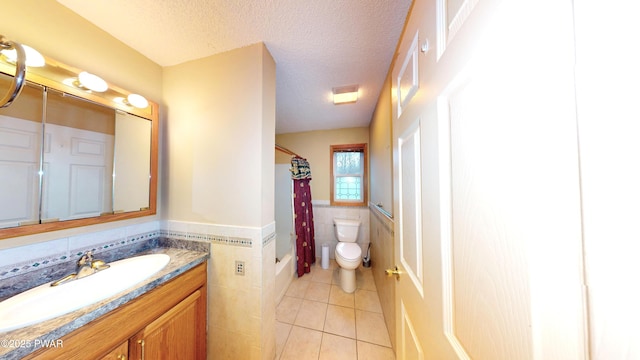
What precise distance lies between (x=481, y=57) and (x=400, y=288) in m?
0.95

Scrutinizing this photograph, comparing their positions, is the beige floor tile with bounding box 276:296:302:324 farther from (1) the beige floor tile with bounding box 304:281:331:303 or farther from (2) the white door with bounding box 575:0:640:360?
(2) the white door with bounding box 575:0:640:360

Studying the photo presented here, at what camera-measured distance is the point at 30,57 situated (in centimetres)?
83

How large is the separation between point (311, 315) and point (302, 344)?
0.94 ft

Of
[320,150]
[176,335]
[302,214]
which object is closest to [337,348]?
[176,335]

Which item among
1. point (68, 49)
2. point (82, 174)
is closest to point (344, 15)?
point (68, 49)

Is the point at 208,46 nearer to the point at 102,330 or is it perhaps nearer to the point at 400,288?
the point at 102,330

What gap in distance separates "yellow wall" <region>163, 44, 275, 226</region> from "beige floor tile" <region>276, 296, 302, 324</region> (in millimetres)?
1075

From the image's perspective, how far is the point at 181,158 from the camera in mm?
1324

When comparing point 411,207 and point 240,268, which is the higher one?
point 411,207

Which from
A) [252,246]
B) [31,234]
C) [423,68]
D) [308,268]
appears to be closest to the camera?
[423,68]

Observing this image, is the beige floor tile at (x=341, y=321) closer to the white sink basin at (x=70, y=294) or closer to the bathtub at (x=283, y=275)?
the bathtub at (x=283, y=275)

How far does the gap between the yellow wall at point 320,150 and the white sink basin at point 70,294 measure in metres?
2.11

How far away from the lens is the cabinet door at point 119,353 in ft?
2.45

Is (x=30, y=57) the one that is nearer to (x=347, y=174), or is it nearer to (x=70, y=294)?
(x=70, y=294)
